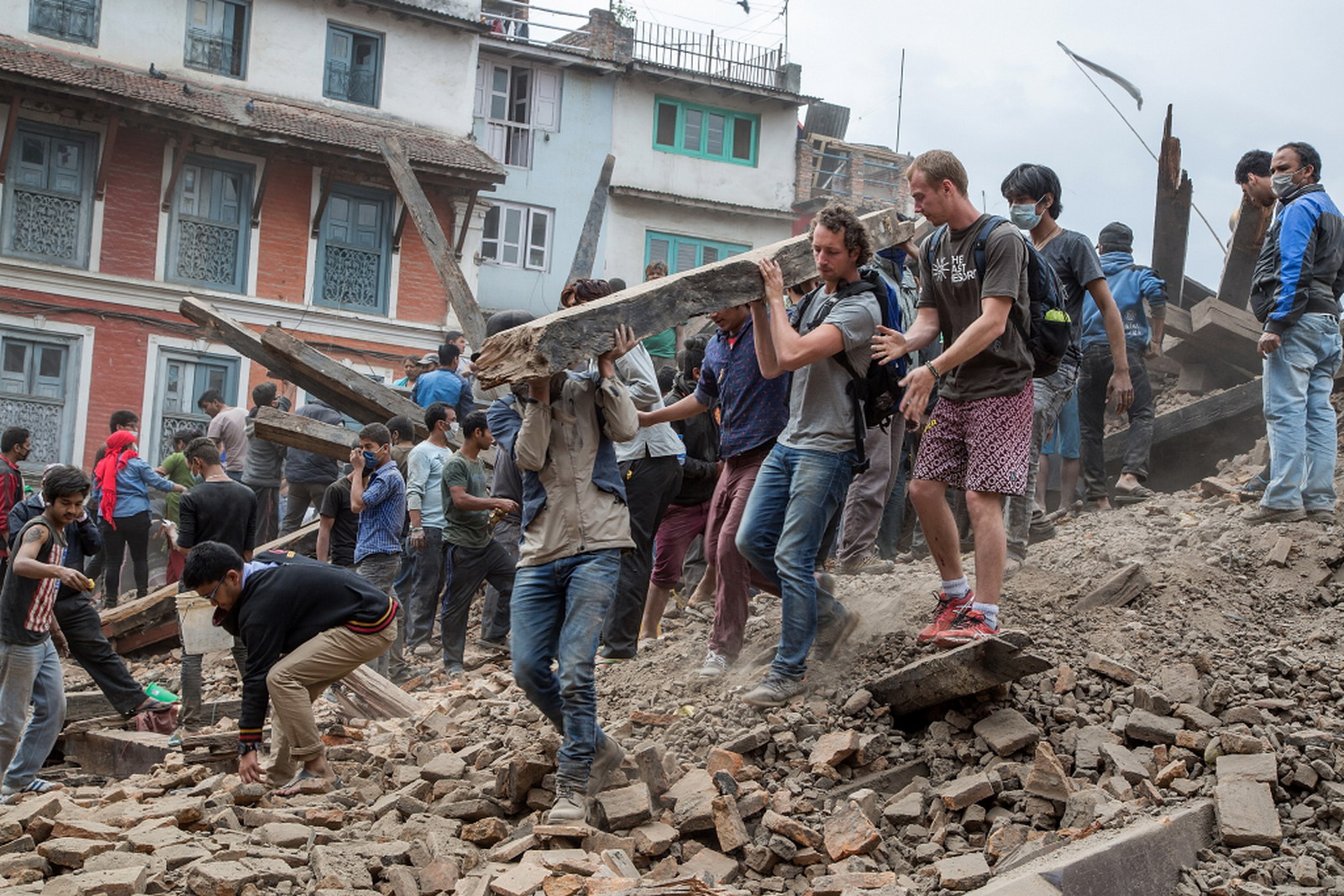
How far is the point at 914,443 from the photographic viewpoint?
815cm

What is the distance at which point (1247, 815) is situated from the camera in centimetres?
400

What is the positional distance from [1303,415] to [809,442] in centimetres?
339

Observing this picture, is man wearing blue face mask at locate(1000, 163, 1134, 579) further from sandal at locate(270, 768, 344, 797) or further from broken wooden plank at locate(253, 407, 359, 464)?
broken wooden plank at locate(253, 407, 359, 464)

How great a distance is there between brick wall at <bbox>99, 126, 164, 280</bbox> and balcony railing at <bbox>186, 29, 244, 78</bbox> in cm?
153

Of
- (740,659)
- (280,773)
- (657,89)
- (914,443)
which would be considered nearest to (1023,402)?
(740,659)

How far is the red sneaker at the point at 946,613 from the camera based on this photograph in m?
4.97

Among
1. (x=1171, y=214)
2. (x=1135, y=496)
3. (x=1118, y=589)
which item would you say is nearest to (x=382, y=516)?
(x=1118, y=589)

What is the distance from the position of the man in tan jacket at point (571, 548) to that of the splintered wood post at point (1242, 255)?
793 cm

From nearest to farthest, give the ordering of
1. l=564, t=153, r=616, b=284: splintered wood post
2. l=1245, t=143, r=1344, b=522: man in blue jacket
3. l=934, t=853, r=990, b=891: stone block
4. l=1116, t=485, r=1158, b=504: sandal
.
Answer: l=934, t=853, r=990, b=891: stone block → l=1245, t=143, r=1344, b=522: man in blue jacket → l=1116, t=485, r=1158, b=504: sandal → l=564, t=153, r=616, b=284: splintered wood post

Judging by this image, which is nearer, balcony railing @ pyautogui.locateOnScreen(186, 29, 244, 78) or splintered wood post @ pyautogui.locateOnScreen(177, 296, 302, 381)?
splintered wood post @ pyautogui.locateOnScreen(177, 296, 302, 381)

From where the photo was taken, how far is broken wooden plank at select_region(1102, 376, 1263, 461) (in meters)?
9.95

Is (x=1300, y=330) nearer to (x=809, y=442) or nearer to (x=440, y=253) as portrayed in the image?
(x=809, y=442)

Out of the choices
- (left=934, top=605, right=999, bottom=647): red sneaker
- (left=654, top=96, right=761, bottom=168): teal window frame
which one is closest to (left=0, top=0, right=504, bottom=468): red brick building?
→ (left=654, top=96, right=761, bottom=168): teal window frame

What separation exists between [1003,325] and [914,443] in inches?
134
